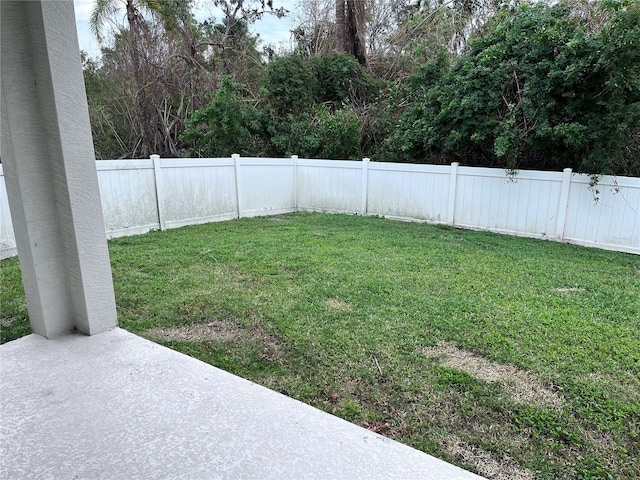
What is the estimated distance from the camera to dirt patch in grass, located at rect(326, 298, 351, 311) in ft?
12.6

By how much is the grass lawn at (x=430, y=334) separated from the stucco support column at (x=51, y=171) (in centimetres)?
61

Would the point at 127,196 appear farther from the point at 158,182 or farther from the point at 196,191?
the point at 196,191

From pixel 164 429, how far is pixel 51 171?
171 cm

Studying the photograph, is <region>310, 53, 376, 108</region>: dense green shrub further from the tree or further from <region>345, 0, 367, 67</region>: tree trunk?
the tree

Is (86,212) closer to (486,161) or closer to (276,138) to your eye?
(486,161)

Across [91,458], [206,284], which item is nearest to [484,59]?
[206,284]

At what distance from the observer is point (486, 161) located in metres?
8.42

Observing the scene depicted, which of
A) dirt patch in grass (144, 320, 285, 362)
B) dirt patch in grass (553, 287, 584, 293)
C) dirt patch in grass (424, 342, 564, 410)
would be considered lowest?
dirt patch in grass (553, 287, 584, 293)

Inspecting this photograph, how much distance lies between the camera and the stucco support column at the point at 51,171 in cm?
243

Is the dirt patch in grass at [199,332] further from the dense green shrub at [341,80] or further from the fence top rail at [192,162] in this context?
the dense green shrub at [341,80]

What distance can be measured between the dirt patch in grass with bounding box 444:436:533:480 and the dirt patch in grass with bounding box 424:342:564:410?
20.9 inches

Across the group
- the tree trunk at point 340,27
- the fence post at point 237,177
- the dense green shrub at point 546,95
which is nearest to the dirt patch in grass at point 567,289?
the dense green shrub at point 546,95

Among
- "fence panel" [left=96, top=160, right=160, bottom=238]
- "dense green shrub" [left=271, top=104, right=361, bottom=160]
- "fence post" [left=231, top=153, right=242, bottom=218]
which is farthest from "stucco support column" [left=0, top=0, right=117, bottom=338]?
"dense green shrub" [left=271, top=104, right=361, bottom=160]

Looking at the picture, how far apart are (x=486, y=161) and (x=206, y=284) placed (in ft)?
20.7
